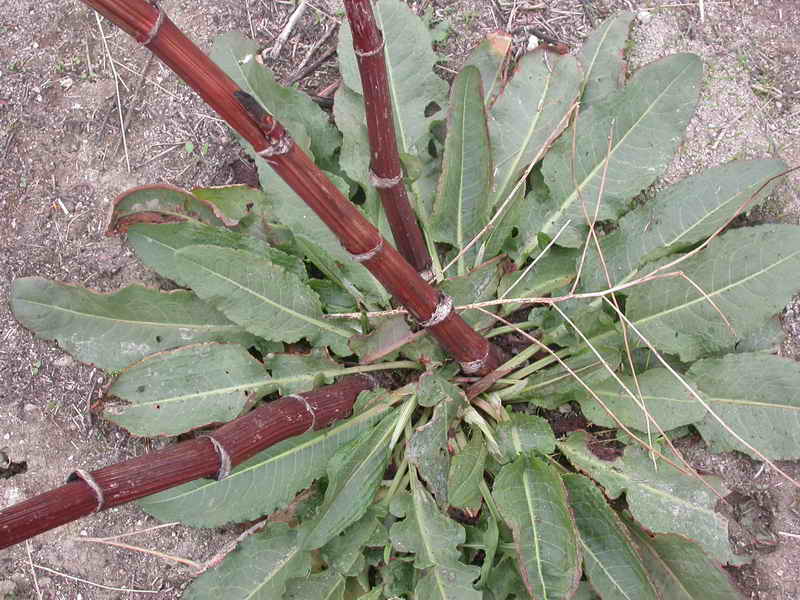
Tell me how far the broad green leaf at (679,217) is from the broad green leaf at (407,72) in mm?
636

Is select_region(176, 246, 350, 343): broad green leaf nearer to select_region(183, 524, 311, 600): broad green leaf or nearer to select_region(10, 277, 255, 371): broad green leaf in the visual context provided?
select_region(10, 277, 255, 371): broad green leaf

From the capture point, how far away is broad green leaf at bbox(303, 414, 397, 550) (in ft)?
5.62

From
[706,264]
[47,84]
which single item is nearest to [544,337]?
[706,264]

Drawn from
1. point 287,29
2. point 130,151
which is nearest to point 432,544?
point 130,151

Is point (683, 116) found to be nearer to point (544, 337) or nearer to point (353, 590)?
point (544, 337)

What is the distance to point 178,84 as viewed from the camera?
2.31 m

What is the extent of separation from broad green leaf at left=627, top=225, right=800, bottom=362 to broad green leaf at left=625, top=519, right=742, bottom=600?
1.55ft

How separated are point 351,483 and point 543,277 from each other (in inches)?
31.2

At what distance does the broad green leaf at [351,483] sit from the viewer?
171cm

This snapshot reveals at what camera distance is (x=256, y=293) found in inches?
74.9

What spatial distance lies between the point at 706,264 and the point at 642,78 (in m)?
0.54

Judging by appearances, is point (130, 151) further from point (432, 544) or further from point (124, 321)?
point (432, 544)

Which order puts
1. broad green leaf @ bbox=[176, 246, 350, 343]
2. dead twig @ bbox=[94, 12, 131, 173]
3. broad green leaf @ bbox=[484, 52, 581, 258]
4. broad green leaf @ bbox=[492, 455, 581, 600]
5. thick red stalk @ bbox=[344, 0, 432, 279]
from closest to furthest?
1. thick red stalk @ bbox=[344, 0, 432, 279]
2. broad green leaf @ bbox=[492, 455, 581, 600]
3. broad green leaf @ bbox=[176, 246, 350, 343]
4. broad green leaf @ bbox=[484, 52, 581, 258]
5. dead twig @ bbox=[94, 12, 131, 173]

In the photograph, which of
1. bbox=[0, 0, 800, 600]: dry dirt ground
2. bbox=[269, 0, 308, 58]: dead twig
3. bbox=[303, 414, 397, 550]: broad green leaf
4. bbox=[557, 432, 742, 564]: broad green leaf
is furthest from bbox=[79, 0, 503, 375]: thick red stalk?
bbox=[269, 0, 308, 58]: dead twig
